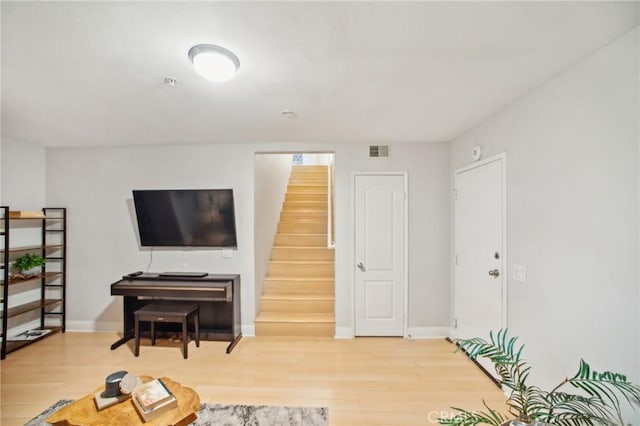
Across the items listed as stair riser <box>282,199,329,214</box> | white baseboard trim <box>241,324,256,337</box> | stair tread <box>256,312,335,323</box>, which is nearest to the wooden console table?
white baseboard trim <box>241,324,256,337</box>

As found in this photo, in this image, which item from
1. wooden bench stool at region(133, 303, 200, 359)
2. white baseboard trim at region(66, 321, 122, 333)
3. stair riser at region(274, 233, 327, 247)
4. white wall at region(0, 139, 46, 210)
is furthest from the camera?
stair riser at region(274, 233, 327, 247)

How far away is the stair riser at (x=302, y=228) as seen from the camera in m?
4.91

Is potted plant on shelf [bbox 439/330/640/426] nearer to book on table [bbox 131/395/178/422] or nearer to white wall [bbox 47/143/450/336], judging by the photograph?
book on table [bbox 131/395/178/422]

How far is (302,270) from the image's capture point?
427 centimetres

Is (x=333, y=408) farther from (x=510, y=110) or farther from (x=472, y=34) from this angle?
(x=510, y=110)

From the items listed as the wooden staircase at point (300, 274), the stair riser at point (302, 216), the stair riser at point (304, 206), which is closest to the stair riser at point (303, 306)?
the wooden staircase at point (300, 274)

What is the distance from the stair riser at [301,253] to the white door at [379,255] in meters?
1.01

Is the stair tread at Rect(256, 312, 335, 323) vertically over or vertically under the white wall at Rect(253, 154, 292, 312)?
under

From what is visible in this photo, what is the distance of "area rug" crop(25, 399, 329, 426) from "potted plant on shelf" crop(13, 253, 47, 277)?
6.07 feet

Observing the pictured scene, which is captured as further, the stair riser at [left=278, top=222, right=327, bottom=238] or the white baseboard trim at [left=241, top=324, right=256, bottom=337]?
the stair riser at [left=278, top=222, right=327, bottom=238]

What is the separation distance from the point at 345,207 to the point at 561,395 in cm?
258

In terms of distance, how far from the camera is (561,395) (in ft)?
4.34

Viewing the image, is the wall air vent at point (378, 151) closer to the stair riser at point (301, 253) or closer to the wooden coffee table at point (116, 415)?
the stair riser at point (301, 253)

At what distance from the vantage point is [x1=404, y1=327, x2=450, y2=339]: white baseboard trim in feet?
11.4
